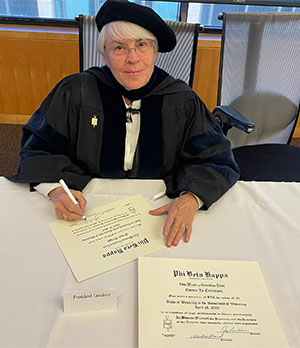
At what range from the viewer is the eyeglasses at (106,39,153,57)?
1.07 meters

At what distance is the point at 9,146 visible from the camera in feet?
8.73

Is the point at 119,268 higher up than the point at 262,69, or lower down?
lower down

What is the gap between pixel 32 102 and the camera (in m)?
2.75

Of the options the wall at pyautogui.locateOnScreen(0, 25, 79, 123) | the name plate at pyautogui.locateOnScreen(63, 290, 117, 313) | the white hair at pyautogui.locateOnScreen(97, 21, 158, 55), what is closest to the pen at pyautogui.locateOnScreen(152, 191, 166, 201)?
the name plate at pyautogui.locateOnScreen(63, 290, 117, 313)

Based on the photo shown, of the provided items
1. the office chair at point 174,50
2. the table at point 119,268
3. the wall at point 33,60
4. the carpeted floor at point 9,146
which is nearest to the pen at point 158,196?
the table at point 119,268

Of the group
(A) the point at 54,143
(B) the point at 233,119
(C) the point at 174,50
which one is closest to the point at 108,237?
(A) the point at 54,143

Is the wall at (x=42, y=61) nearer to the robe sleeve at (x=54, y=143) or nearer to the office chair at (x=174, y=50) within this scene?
the office chair at (x=174, y=50)

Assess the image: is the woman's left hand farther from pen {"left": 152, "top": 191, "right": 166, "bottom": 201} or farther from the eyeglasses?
the eyeglasses

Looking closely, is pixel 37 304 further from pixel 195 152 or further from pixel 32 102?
pixel 32 102

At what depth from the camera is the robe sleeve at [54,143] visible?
101 cm

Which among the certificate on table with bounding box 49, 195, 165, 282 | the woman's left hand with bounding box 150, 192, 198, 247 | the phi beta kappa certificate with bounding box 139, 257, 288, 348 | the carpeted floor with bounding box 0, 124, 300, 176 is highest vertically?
the woman's left hand with bounding box 150, 192, 198, 247

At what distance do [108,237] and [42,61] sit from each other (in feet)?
7.02

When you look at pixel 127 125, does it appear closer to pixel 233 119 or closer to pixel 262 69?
pixel 233 119

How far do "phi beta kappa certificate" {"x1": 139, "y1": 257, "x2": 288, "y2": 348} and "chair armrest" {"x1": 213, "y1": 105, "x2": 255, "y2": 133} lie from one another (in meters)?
0.76
